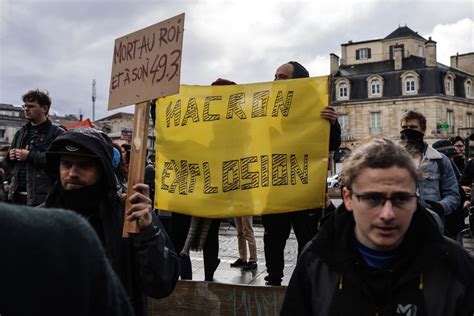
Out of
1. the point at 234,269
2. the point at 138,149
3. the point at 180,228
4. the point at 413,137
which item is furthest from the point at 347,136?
the point at 138,149

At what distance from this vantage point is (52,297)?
1011mm

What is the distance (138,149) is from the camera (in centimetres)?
294

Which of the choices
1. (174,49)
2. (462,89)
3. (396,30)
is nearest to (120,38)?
(174,49)

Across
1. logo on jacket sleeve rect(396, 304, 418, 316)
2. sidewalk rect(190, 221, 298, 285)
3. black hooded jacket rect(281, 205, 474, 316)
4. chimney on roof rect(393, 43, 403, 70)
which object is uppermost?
chimney on roof rect(393, 43, 403, 70)

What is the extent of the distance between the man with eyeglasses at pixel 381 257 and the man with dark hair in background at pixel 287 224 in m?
2.83

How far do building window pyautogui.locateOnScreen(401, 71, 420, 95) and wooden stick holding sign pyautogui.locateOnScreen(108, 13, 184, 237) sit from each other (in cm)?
5857

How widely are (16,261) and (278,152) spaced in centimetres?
428

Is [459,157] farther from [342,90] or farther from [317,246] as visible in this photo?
[342,90]

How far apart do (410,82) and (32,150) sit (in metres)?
57.4

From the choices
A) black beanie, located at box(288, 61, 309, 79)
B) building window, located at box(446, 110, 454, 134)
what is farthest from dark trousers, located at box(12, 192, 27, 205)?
building window, located at box(446, 110, 454, 134)

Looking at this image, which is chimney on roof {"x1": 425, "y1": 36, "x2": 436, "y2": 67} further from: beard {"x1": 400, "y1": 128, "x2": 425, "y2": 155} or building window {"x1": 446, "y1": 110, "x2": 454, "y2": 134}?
beard {"x1": 400, "y1": 128, "x2": 425, "y2": 155}

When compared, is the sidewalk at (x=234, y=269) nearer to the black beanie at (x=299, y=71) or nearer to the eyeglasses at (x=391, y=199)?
the black beanie at (x=299, y=71)

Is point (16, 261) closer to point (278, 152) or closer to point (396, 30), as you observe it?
A: point (278, 152)

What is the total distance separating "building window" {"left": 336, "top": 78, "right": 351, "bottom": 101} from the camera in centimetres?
6172
